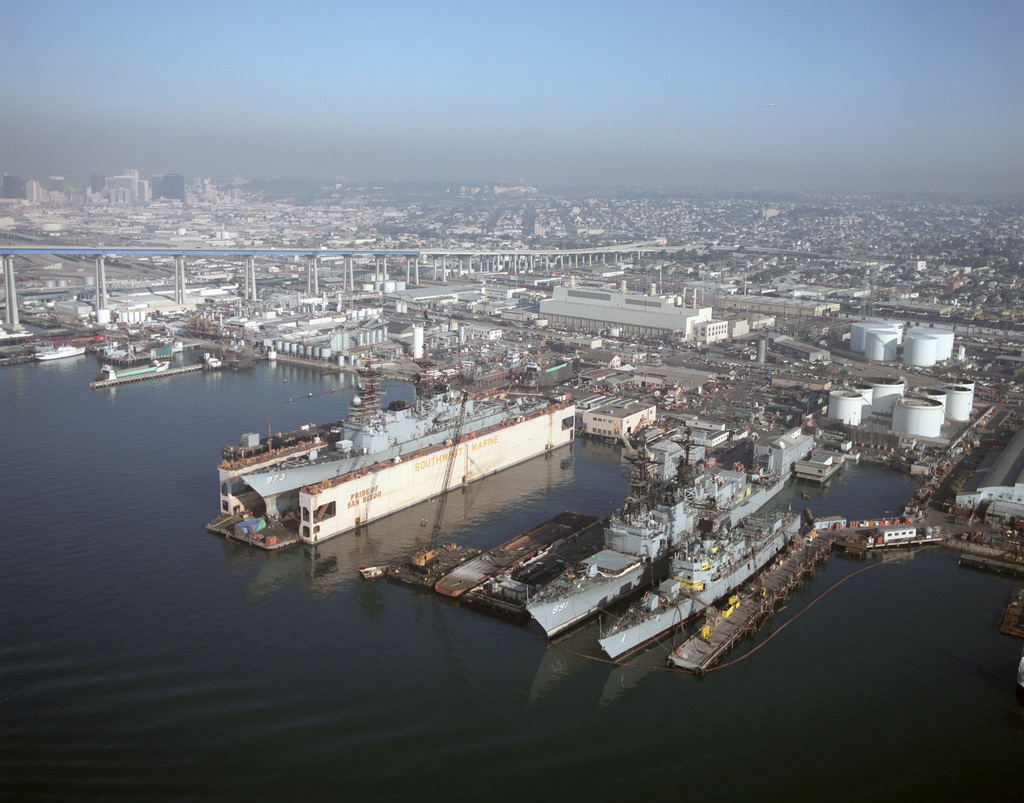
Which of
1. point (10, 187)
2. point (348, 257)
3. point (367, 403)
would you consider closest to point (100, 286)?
point (348, 257)

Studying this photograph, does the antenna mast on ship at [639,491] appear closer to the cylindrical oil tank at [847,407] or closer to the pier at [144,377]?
the cylindrical oil tank at [847,407]

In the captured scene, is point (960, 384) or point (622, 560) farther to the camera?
point (960, 384)

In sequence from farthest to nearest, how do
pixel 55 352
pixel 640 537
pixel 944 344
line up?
pixel 944 344 < pixel 55 352 < pixel 640 537

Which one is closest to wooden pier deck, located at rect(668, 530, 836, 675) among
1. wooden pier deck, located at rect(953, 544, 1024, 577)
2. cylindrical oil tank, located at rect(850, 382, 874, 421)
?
wooden pier deck, located at rect(953, 544, 1024, 577)

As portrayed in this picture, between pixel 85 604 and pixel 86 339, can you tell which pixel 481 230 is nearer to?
pixel 86 339

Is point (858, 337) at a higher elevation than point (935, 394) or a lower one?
higher

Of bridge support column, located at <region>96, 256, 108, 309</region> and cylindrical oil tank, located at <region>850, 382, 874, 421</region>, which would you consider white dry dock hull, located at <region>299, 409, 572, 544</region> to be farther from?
bridge support column, located at <region>96, 256, 108, 309</region>

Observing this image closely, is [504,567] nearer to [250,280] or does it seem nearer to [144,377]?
[144,377]

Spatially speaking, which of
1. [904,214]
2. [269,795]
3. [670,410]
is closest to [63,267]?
[670,410]
